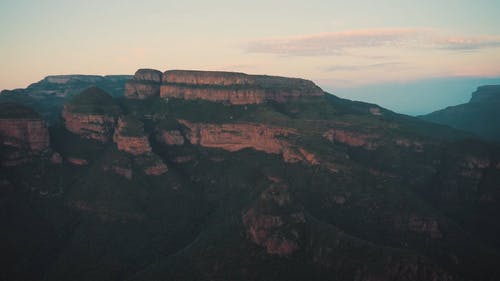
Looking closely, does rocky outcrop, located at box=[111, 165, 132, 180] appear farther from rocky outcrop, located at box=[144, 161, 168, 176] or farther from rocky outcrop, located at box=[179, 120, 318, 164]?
rocky outcrop, located at box=[179, 120, 318, 164]

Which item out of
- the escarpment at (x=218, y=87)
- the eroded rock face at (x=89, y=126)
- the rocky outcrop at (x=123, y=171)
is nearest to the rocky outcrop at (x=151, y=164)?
the rocky outcrop at (x=123, y=171)

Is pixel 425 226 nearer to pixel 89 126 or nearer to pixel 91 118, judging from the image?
pixel 89 126

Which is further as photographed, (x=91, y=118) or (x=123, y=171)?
(x=91, y=118)

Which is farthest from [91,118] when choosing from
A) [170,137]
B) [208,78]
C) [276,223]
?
[276,223]

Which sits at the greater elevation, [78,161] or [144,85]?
[144,85]

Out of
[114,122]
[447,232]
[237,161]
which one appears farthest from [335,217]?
[114,122]

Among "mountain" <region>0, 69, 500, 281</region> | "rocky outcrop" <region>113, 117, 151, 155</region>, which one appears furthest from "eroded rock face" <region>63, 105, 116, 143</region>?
"rocky outcrop" <region>113, 117, 151, 155</region>

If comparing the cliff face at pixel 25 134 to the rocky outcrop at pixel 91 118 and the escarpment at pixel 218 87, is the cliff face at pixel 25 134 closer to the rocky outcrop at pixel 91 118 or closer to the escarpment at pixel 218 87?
the rocky outcrop at pixel 91 118
